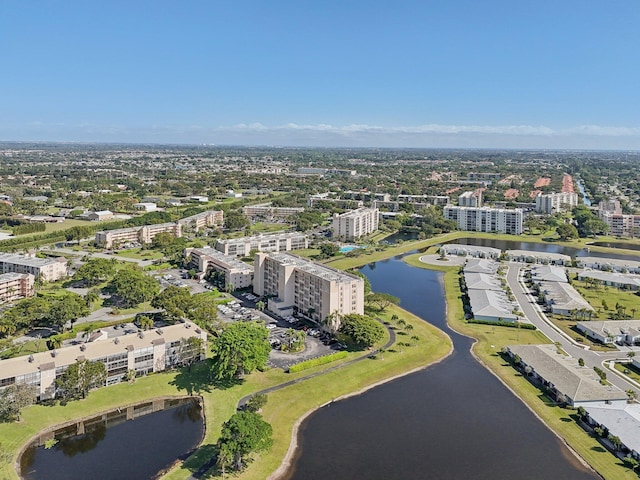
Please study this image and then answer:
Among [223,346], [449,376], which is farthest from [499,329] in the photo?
Answer: [223,346]

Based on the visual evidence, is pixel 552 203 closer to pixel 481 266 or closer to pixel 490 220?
pixel 490 220

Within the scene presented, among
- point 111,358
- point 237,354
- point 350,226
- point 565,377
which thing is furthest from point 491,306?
point 350,226

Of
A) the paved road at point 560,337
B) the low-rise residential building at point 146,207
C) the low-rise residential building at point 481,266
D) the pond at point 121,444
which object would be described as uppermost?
the low-rise residential building at point 146,207

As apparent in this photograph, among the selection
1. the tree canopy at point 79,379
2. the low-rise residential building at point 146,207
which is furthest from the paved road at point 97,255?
the tree canopy at point 79,379

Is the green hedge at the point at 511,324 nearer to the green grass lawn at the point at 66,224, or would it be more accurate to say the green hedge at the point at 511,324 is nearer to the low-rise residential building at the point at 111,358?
the low-rise residential building at the point at 111,358

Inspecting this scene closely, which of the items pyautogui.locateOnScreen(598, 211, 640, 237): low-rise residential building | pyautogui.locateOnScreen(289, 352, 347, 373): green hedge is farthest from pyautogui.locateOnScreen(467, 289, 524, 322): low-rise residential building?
pyautogui.locateOnScreen(598, 211, 640, 237): low-rise residential building

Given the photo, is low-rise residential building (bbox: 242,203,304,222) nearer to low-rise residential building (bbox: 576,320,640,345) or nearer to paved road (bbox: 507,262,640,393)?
paved road (bbox: 507,262,640,393)
